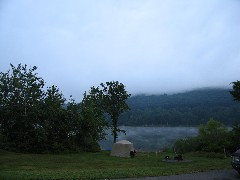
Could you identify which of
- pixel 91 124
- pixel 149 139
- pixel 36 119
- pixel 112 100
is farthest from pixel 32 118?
pixel 149 139

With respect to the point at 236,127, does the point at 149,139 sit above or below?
below

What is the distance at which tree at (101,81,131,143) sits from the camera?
57.1m

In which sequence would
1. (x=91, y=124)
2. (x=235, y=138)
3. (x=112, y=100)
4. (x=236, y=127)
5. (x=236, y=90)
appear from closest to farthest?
(x=236, y=90), (x=235, y=138), (x=236, y=127), (x=91, y=124), (x=112, y=100)

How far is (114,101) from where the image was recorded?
57.7 meters

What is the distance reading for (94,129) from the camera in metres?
43.3

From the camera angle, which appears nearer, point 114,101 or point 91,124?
point 91,124

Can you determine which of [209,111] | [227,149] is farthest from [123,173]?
[209,111]

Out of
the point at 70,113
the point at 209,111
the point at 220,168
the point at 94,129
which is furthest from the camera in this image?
the point at 209,111

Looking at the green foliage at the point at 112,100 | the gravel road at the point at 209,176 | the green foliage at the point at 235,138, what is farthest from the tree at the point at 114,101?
the gravel road at the point at 209,176

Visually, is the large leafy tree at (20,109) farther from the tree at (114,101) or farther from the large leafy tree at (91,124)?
the tree at (114,101)

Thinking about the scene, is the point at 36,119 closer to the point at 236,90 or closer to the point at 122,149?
the point at 122,149

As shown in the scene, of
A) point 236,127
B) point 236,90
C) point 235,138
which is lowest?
point 235,138

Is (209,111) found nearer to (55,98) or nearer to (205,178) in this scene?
(55,98)

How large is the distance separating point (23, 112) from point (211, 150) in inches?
887
